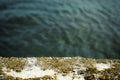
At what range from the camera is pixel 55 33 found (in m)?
10.2

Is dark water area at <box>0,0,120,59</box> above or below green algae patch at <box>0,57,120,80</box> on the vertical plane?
above

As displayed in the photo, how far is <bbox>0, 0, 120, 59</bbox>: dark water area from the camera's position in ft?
30.8

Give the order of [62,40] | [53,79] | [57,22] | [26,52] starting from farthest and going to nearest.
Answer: [57,22] < [62,40] < [26,52] < [53,79]

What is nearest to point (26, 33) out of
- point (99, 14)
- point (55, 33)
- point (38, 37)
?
point (38, 37)

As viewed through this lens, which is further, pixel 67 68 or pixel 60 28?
pixel 60 28

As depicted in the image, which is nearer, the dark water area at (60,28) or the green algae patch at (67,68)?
the green algae patch at (67,68)

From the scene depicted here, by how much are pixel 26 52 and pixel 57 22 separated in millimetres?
2792

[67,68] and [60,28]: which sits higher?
[60,28]

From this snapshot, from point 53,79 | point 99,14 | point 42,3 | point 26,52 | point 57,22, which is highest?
point 42,3

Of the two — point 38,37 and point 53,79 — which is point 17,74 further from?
point 38,37

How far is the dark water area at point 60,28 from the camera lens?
9.38 metres

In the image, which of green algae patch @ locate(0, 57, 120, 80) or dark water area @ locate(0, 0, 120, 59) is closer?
green algae patch @ locate(0, 57, 120, 80)

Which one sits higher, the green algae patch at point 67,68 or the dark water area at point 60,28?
the dark water area at point 60,28

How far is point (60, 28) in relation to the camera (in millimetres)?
10539
